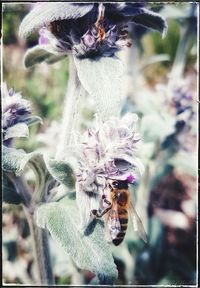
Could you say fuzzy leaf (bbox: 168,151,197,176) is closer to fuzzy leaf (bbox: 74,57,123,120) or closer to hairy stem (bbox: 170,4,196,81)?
hairy stem (bbox: 170,4,196,81)

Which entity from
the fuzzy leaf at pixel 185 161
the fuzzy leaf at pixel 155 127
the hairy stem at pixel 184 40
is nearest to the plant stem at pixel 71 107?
the fuzzy leaf at pixel 155 127

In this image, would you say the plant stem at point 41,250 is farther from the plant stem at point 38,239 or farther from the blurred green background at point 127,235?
the blurred green background at point 127,235

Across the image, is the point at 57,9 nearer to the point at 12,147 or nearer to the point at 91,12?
the point at 91,12

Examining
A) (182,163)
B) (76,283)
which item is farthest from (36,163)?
(182,163)

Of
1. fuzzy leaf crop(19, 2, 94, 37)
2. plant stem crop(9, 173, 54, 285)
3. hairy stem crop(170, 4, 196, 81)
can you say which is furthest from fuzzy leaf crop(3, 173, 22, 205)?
hairy stem crop(170, 4, 196, 81)

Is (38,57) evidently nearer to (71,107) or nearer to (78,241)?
(71,107)

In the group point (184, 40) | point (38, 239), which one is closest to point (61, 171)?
point (38, 239)
